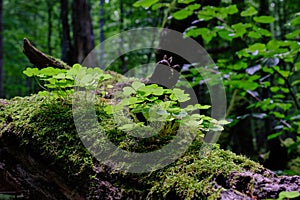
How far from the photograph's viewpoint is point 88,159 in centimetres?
143

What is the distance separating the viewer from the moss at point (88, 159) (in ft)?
4.06

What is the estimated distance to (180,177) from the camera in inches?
49.9

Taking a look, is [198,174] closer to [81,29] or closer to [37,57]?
[37,57]

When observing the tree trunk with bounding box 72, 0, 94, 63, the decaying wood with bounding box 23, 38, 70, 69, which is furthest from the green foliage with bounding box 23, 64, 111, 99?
the tree trunk with bounding box 72, 0, 94, 63

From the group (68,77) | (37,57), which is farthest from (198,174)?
(37,57)

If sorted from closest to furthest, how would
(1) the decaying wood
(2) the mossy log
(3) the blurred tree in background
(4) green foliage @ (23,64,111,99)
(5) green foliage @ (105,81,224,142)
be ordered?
(2) the mossy log → (5) green foliage @ (105,81,224,142) → (4) green foliage @ (23,64,111,99) → (1) the decaying wood → (3) the blurred tree in background

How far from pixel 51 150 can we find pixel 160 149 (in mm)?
584

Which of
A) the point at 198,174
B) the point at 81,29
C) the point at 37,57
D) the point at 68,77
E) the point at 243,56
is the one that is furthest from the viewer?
the point at 81,29

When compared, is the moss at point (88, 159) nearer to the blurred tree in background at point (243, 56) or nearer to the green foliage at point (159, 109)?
the green foliage at point (159, 109)

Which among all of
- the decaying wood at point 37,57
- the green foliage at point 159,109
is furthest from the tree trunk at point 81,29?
the green foliage at point 159,109

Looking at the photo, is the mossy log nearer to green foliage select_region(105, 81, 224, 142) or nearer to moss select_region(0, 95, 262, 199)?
moss select_region(0, 95, 262, 199)

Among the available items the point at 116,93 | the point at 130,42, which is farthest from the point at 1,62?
the point at 116,93

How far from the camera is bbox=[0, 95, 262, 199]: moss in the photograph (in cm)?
124

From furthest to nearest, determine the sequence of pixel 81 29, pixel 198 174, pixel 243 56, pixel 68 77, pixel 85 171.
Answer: pixel 81 29, pixel 243 56, pixel 68 77, pixel 85 171, pixel 198 174
